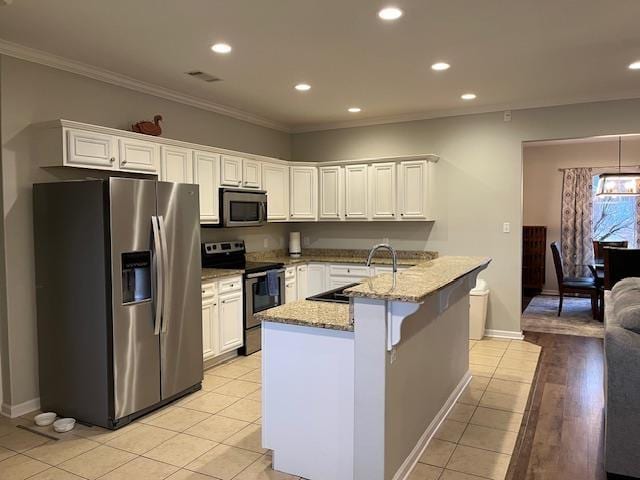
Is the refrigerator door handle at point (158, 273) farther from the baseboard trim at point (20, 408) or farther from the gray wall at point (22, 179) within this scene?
the baseboard trim at point (20, 408)

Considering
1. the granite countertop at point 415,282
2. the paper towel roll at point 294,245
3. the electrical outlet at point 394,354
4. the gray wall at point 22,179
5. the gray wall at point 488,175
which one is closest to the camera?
the granite countertop at point 415,282

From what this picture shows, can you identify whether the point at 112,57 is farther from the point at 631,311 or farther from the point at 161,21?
the point at 631,311

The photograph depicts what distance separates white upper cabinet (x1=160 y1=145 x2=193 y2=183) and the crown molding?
64 cm

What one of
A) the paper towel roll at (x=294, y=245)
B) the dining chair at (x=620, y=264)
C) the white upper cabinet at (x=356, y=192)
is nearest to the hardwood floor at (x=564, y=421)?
the dining chair at (x=620, y=264)

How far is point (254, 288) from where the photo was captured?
4.95 metres

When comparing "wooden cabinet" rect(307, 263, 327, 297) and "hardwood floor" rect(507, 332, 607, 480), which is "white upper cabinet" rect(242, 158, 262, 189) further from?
"hardwood floor" rect(507, 332, 607, 480)

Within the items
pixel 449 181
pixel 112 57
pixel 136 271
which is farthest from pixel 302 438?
pixel 449 181

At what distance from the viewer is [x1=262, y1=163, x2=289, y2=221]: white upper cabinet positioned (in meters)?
5.62

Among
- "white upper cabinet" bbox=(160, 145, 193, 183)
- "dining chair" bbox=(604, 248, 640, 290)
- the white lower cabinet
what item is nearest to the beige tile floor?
the white lower cabinet

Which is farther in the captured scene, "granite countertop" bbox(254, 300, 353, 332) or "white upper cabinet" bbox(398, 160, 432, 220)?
"white upper cabinet" bbox(398, 160, 432, 220)

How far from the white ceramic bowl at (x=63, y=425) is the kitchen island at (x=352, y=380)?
148cm

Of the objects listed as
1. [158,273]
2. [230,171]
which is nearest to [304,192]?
[230,171]

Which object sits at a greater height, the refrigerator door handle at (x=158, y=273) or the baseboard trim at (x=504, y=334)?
the refrigerator door handle at (x=158, y=273)

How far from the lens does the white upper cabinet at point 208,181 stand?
15.0ft
